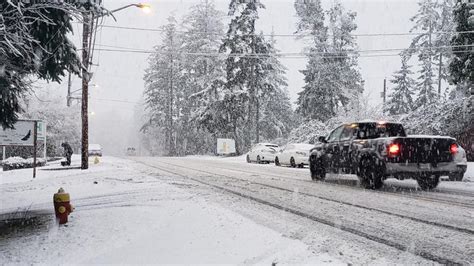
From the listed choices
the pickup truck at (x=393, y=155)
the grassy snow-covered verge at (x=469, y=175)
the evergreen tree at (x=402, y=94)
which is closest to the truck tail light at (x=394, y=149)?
the pickup truck at (x=393, y=155)

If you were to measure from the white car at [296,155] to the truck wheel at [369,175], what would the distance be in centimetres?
1185

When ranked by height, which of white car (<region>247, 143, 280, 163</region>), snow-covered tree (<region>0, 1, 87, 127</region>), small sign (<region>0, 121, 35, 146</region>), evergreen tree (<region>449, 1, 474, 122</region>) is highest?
evergreen tree (<region>449, 1, 474, 122</region>)

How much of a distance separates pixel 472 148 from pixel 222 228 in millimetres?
19408

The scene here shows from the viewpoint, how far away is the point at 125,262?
17.8 ft

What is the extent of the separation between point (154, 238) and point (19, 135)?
1367 centimetres

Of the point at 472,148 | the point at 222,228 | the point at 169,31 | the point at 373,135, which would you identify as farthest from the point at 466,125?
the point at 169,31

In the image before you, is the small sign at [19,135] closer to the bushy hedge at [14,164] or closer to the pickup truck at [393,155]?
the bushy hedge at [14,164]

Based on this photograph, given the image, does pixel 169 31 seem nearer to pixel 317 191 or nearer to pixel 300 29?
pixel 300 29

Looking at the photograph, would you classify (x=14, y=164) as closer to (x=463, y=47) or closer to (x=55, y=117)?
(x=463, y=47)

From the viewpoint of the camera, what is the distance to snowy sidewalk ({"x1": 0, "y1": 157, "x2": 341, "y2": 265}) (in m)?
5.45

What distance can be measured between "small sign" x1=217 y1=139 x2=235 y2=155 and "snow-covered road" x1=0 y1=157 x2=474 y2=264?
3356 cm

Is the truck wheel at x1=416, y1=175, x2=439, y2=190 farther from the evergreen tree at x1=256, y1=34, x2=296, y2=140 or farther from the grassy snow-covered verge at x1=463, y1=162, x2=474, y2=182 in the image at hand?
the evergreen tree at x1=256, y1=34, x2=296, y2=140

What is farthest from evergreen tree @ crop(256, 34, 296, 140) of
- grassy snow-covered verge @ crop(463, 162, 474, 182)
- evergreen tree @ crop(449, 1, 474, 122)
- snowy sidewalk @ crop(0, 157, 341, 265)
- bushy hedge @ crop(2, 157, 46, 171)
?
snowy sidewalk @ crop(0, 157, 341, 265)

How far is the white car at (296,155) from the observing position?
24.5 meters
